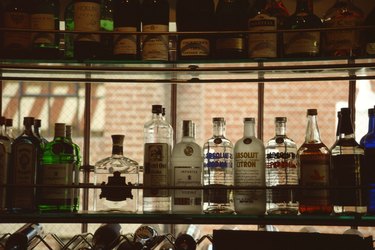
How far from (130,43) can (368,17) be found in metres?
0.89

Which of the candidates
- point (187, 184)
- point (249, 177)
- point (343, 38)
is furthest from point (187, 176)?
point (343, 38)

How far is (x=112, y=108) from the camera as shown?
10.3 ft

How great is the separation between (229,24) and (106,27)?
37 cm

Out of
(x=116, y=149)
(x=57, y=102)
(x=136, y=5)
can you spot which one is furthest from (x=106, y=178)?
(x=57, y=102)

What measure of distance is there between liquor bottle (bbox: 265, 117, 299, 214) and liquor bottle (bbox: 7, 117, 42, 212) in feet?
1.84

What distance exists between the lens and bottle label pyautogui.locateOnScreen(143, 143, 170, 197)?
1402 mm

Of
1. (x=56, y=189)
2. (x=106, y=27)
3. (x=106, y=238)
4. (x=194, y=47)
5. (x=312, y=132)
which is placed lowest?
(x=106, y=238)

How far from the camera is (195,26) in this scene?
1748 mm

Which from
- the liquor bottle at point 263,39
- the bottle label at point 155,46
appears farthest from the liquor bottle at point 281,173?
the bottle label at point 155,46

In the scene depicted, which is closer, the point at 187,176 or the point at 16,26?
the point at 187,176

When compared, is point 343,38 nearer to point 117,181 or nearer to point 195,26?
point 195,26

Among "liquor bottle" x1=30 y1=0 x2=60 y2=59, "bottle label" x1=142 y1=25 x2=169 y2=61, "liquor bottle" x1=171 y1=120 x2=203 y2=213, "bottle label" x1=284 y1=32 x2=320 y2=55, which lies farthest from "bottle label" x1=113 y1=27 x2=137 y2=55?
"bottle label" x1=284 y1=32 x2=320 y2=55

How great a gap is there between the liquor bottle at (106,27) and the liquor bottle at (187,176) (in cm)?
35

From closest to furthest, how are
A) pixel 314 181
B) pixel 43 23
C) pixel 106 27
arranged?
pixel 314 181 → pixel 43 23 → pixel 106 27
